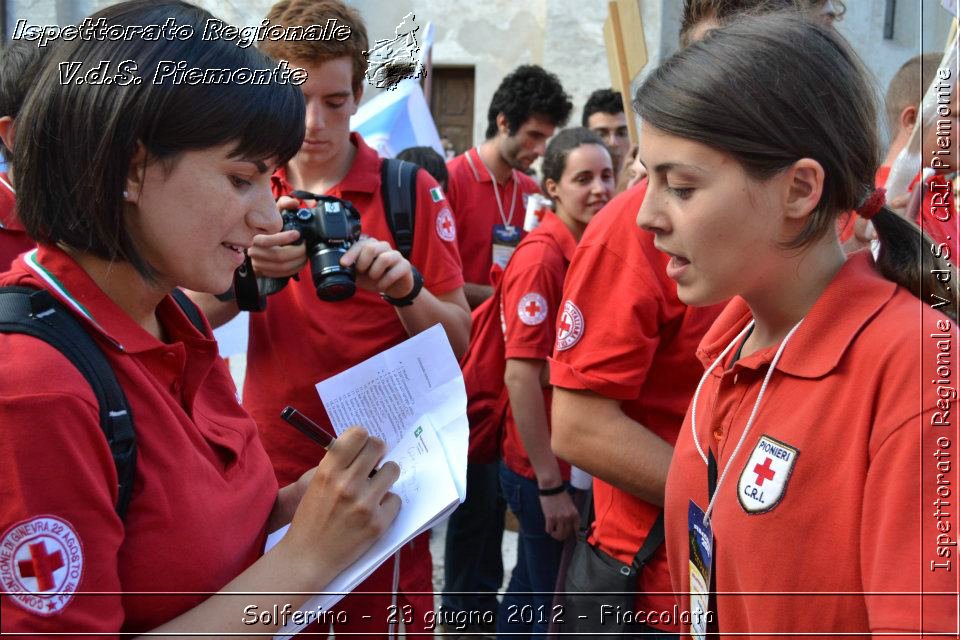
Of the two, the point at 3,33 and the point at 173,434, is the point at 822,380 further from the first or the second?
the point at 3,33

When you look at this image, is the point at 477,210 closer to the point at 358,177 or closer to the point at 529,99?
the point at 529,99

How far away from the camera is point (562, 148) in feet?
12.6

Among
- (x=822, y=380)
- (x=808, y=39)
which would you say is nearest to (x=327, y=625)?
(x=822, y=380)

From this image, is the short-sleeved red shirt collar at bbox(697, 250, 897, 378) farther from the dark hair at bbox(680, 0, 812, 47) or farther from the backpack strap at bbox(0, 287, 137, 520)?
the backpack strap at bbox(0, 287, 137, 520)

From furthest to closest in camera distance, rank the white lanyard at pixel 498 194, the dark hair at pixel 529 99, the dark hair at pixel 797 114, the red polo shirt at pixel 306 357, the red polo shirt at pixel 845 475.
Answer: the dark hair at pixel 529 99 → the white lanyard at pixel 498 194 → the red polo shirt at pixel 306 357 → the dark hair at pixel 797 114 → the red polo shirt at pixel 845 475

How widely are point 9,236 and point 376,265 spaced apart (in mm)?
1130

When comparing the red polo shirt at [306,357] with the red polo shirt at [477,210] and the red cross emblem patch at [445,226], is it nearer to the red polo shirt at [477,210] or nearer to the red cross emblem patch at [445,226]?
the red cross emblem patch at [445,226]

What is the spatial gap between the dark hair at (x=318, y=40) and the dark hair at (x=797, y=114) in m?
1.37

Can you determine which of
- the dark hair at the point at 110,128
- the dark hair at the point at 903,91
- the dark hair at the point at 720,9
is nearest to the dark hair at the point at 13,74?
the dark hair at the point at 110,128

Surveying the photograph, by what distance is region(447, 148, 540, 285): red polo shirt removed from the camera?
491 centimetres

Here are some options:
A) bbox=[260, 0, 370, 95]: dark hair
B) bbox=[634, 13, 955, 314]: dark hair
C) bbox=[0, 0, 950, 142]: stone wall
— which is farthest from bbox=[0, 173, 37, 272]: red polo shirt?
bbox=[0, 0, 950, 142]: stone wall

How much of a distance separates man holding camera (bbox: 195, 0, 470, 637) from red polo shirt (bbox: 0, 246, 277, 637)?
2.93 feet

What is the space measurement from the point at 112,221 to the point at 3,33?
184 centimetres

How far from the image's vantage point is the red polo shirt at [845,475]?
1.05 m
